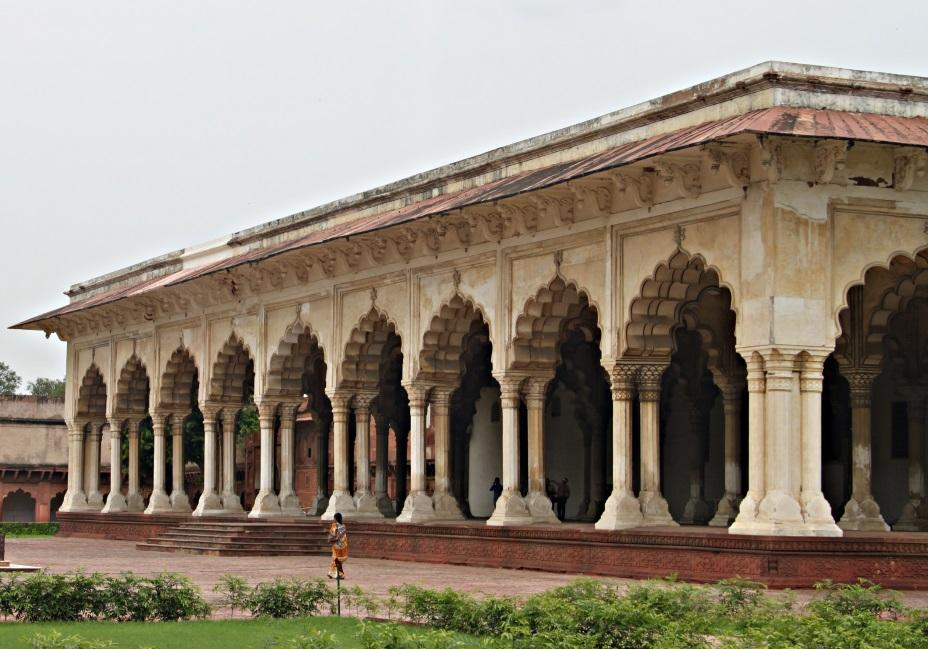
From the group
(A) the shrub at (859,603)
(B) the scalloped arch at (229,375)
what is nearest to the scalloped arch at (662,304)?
(A) the shrub at (859,603)

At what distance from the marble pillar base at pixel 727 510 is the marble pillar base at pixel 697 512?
181 centimetres

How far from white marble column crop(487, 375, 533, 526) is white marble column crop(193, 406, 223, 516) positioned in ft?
28.9

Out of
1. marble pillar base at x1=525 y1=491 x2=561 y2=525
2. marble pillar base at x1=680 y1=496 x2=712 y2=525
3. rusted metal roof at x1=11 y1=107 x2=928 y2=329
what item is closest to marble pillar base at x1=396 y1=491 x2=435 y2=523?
marble pillar base at x1=525 y1=491 x2=561 y2=525

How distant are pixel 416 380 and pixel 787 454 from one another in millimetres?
7406

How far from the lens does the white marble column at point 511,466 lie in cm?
2073

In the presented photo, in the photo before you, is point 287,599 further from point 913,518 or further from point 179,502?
point 179,502

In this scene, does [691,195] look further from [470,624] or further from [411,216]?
[470,624]

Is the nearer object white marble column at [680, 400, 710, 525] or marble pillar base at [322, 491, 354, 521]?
white marble column at [680, 400, 710, 525]

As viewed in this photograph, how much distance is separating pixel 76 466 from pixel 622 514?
60.5ft

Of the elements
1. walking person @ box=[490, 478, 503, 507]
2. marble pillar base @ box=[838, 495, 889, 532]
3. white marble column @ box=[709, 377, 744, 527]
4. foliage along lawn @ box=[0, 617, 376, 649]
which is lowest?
foliage along lawn @ box=[0, 617, 376, 649]

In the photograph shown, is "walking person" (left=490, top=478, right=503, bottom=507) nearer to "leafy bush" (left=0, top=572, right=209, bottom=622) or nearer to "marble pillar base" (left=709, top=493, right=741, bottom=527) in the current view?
"marble pillar base" (left=709, top=493, right=741, bottom=527)

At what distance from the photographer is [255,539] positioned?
960 inches

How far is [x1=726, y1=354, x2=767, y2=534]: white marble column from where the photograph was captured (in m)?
16.3

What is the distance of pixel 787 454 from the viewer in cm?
1625
